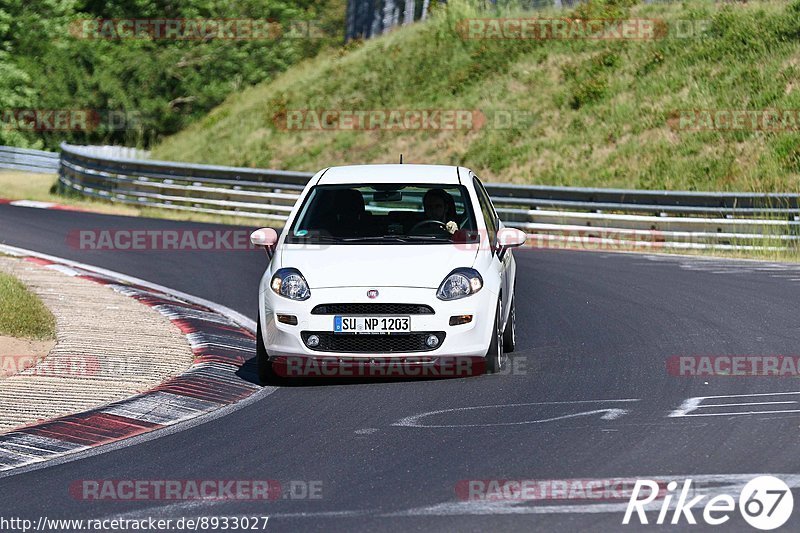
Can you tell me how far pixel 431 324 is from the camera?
9.11 m

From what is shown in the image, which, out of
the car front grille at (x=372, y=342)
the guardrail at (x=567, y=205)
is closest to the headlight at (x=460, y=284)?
Result: the car front grille at (x=372, y=342)

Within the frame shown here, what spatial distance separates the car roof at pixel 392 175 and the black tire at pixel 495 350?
4.65 feet

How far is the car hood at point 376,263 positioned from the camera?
920 centimetres

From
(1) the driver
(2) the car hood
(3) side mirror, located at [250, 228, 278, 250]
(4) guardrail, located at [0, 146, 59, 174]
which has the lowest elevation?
(4) guardrail, located at [0, 146, 59, 174]

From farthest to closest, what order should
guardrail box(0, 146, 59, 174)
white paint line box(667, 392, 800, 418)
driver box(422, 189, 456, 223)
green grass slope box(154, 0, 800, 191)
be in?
1. guardrail box(0, 146, 59, 174)
2. green grass slope box(154, 0, 800, 191)
3. driver box(422, 189, 456, 223)
4. white paint line box(667, 392, 800, 418)

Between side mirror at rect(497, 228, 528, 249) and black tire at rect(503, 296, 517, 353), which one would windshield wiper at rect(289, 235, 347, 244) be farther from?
black tire at rect(503, 296, 517, 353)

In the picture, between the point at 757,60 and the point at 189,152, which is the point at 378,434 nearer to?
→ the point at 757,60

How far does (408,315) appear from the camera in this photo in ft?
29.9

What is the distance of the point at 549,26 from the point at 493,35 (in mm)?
2033

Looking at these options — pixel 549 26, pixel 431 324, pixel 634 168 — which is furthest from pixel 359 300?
pixel 549 26

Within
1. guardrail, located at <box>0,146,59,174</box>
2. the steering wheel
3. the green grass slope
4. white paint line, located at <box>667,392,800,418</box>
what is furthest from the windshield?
guardrail, located at <box>0,146,59,174</box>

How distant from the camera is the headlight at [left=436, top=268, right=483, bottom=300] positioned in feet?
30.2

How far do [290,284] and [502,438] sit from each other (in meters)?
2.53

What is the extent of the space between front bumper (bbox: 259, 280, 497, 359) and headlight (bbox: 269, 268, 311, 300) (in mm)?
53
